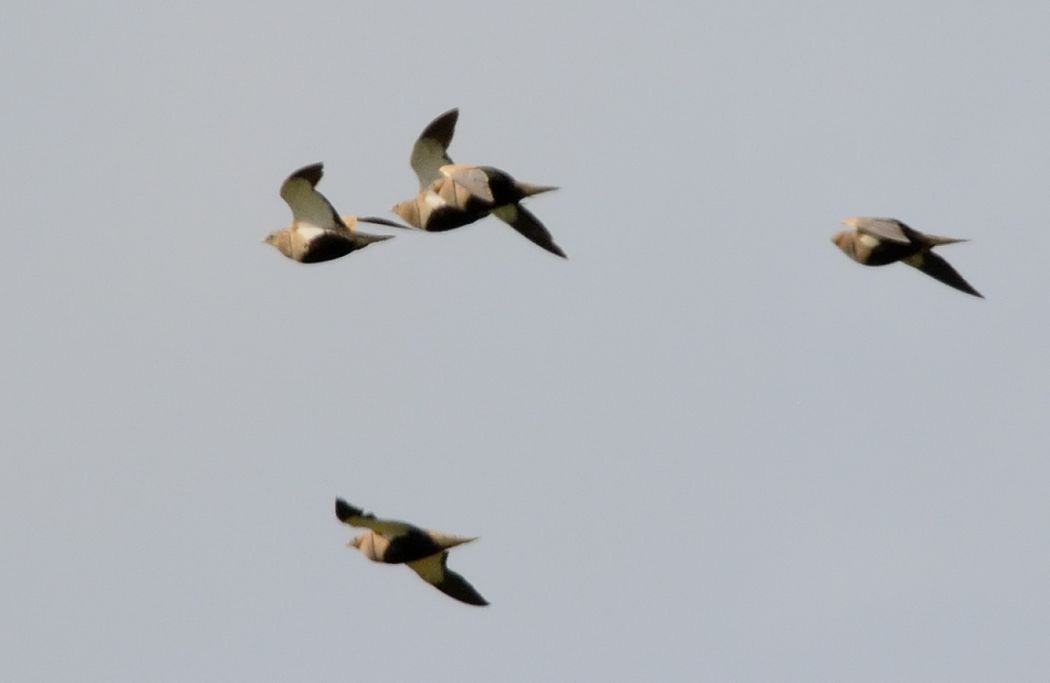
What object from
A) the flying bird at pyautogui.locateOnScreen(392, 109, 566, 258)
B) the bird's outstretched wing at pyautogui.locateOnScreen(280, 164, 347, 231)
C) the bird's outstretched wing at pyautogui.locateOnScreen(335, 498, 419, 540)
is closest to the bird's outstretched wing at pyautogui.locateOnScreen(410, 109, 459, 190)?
the flying bird at pyautogui.locateOnScreen(392, 109, 566, 258)

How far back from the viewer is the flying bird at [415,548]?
44.7 meters

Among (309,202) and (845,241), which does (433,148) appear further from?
(845,241)

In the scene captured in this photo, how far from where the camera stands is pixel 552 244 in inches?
1893

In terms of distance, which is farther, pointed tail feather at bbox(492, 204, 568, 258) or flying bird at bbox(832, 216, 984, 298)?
pointed tail feather at bbox(492, 204, 568, 258)

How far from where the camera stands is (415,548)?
4547 centimetres

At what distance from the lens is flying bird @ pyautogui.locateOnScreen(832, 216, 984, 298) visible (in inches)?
1775

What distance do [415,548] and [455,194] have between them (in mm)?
5871

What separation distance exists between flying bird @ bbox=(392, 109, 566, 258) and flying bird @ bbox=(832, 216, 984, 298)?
195 inches

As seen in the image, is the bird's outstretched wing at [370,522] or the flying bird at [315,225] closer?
the bird's outstretched wing at [370,522]

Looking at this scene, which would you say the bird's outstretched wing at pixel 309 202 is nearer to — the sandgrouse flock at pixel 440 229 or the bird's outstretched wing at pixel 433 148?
the sandgrouse flock at pixel 440 229

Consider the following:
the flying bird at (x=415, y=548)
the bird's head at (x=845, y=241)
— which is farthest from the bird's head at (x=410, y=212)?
the bird's head at (x=845, y=241)

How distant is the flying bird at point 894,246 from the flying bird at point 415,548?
26.4 ft

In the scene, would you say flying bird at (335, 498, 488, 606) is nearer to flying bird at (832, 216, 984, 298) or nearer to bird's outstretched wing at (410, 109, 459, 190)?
bird's outstretched wing at (410, 109, 459, 190)

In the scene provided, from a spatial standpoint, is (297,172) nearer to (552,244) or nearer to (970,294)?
(552,244)
